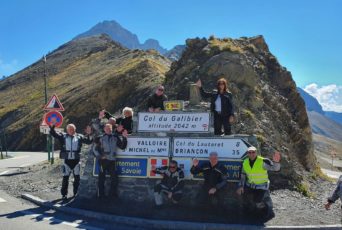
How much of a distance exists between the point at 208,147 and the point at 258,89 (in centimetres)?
859

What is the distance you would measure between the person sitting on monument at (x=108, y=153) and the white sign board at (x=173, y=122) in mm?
854

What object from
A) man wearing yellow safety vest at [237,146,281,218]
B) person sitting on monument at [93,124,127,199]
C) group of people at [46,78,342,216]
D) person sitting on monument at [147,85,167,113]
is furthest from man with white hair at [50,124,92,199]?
man wearing yellow safety vest at [237,146,281,218]

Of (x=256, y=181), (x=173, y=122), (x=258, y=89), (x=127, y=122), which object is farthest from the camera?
(x=258, y=89)

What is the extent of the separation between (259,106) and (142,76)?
30.9 metres

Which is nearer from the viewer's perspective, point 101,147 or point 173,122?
point 101,147

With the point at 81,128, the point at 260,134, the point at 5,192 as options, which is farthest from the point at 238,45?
the point at 81,128

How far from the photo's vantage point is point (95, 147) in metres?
12.2

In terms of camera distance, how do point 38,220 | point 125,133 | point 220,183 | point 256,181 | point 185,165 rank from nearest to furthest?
point 256,181, point 38,220, point 220,183, point 185,165, point 125,133

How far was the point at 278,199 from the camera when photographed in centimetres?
1245

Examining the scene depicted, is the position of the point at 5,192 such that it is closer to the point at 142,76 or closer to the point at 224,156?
the point at 224,156

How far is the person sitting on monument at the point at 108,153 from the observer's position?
12.0 meters

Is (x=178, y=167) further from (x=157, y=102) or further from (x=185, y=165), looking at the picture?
(x=157, y=102)

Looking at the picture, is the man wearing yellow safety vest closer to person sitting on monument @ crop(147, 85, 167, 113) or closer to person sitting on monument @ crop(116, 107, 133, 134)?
person sitting on monument @ crop(147, 85, 167, 113)

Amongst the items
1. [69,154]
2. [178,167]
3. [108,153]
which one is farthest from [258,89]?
[69,154]
